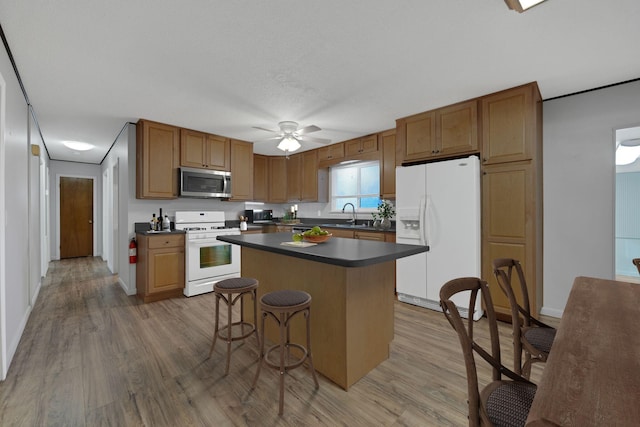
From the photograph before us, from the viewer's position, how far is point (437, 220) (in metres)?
3.20

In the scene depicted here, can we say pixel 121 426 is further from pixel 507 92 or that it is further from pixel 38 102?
pixel 507 92

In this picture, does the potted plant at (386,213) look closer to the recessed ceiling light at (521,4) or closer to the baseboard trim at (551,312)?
the baseboard trim at (551,312)

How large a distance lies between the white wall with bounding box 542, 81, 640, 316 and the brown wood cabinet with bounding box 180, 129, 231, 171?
4346 mm

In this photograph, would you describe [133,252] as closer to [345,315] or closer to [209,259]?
[209,259]

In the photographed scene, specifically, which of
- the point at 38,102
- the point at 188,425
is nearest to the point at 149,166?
the point at 38,102

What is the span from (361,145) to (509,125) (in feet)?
7.13

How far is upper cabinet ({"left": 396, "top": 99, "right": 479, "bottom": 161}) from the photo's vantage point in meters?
3.10

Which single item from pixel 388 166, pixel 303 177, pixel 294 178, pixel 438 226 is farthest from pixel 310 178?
pixel 438 226

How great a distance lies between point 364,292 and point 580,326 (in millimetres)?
1152

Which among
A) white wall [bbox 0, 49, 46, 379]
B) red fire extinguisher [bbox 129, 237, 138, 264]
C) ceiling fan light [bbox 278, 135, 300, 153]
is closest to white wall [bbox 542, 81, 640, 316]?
ceiling fan light [bbox 278, 135, 300, 153]

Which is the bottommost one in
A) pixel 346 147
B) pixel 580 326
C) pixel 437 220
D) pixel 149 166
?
pixel 580 326

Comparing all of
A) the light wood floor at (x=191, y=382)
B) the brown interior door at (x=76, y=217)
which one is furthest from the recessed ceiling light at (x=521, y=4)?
the brown interior door at (x=76, y=217)

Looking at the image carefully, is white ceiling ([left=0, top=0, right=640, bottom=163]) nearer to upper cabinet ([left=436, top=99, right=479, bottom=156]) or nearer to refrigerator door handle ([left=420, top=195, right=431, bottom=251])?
upper cabinet ([left=436, top=99, right=479, bottom=156])

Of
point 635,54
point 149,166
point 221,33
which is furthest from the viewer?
point 149,166
